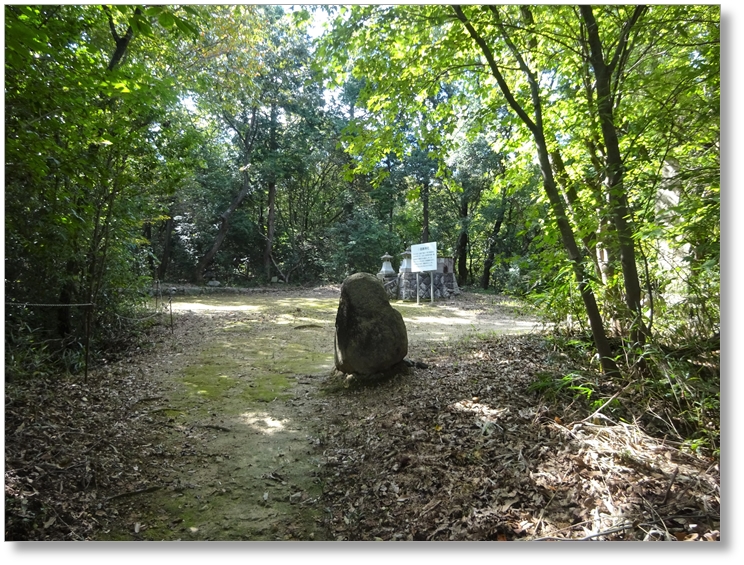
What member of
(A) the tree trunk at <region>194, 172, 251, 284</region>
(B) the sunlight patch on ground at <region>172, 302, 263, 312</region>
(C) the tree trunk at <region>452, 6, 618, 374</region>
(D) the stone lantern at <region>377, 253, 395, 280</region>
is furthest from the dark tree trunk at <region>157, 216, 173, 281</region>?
(C) the tree trunk at <region>452, 6, 618, 374</region>

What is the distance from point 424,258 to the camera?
13406mm

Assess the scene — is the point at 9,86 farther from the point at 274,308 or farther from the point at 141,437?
the point at 274,308

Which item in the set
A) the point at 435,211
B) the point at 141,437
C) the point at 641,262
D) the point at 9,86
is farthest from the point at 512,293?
the point at 435,211

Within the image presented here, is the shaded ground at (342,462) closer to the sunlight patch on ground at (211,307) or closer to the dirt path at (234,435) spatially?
the dirt path at (234,435)

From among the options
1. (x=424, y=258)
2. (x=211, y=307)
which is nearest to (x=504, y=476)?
(x=424, y=258)

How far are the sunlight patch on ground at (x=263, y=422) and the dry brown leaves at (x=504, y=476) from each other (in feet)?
1.71

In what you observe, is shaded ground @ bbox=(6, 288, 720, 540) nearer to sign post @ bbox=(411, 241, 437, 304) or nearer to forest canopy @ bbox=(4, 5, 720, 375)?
forest canopy @ bbox=(4, 5, 720, 375)

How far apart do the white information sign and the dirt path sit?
484cm

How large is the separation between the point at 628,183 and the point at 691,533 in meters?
2.11

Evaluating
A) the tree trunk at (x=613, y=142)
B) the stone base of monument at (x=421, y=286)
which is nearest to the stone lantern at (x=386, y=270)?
the stone base of monument at (x=421, y=286)

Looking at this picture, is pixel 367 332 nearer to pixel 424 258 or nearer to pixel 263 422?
pixel 263 422

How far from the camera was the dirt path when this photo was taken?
8.38 feet

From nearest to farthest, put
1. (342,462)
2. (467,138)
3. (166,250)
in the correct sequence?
(342,462)
(467,138)
(166,250)

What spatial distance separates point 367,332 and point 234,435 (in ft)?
5.94
